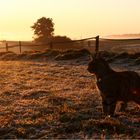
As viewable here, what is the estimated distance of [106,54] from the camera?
23.7m

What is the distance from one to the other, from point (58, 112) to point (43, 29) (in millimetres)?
43283

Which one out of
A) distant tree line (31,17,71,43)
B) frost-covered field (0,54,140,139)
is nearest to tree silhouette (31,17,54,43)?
distant tree line (31,17,71,43)

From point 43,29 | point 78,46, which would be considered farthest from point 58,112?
point 43,29

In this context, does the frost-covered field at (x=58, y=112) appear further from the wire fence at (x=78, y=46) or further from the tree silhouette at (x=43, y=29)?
the tree silhouette at (x=43, y=29)

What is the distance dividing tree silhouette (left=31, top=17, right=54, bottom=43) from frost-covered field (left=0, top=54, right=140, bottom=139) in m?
37.1

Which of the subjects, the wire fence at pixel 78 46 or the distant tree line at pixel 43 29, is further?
the distant tree line at pixel 43 29

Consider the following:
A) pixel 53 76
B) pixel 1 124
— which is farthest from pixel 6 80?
pixel 1 124

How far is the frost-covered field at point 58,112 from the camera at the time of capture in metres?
8.30

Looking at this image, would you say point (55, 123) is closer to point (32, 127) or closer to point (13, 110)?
point (32, 127)

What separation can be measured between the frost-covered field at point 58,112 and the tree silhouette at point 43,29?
122ft

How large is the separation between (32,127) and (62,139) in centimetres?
100

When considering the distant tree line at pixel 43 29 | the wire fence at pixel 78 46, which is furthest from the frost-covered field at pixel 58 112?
the distant tree line at pixel 43 29

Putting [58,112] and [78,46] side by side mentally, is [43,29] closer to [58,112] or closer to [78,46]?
[78,46]

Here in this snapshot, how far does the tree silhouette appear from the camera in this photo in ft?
174
